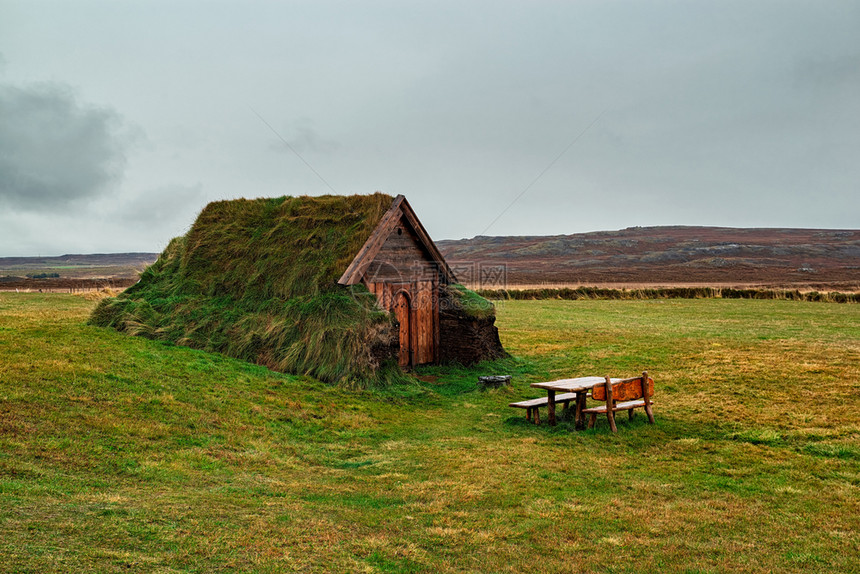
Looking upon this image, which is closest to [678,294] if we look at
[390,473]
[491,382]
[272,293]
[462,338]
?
[462,338]

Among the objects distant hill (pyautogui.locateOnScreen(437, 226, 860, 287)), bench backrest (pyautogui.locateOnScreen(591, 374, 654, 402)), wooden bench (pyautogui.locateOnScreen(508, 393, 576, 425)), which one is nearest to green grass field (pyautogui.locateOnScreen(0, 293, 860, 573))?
wooden bench (pyautogui.locateOnScreen(508, 393, 576, 425))

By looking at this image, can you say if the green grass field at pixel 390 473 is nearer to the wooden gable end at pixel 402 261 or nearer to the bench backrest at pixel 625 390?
the bench backrest at pixel 625 390

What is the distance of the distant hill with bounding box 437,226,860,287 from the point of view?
98.5 meters

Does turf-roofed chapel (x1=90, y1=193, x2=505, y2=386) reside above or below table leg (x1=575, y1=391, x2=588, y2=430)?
above

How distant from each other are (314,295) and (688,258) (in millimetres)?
138880

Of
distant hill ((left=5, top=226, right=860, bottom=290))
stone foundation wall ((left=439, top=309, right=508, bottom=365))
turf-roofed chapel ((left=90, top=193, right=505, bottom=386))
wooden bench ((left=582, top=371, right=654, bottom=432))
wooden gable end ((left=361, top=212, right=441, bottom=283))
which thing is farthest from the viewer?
distant hill ((left=5, top=226, right=860, bottom=290))

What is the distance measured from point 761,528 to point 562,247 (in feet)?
585

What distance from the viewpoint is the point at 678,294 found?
50781mm

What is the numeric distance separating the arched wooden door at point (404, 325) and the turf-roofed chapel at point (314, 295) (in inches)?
1.3

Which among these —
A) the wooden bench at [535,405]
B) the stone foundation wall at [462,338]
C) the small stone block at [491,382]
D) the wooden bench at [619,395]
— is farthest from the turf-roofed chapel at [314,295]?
the wooden bench at [619,395]

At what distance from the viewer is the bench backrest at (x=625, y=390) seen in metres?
12.1

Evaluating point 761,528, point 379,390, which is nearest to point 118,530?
point 761,528

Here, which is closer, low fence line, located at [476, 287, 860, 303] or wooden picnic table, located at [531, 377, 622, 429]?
wooden picnic table, located at [531, 377, 622, 429]

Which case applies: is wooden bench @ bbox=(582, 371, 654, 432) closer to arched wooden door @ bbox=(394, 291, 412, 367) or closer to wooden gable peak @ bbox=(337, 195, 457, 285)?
arched wooden door @ bbox=(394, 291, 412, 367)
